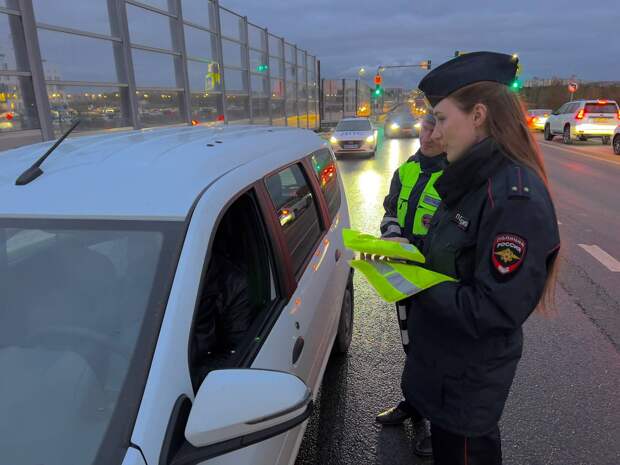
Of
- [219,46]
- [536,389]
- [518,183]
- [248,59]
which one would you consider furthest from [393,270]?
[248,59]

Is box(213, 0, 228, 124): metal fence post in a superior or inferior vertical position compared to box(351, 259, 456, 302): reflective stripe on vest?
superior

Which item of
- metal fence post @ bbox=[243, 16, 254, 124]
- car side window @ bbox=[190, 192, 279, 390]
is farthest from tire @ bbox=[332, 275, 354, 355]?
metal fence post @ bbox=[243, 16, 254, 124]

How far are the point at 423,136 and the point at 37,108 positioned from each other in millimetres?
6479

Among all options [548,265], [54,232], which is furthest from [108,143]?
[548,265]

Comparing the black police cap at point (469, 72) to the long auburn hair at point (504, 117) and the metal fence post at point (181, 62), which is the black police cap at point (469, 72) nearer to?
the long auburn hair at point (504, 117)

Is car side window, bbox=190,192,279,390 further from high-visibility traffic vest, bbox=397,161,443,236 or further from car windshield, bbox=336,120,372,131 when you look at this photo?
car windshield, bbox=336,120,372,131

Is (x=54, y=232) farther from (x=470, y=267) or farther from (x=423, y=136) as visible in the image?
(x=423, y=136)

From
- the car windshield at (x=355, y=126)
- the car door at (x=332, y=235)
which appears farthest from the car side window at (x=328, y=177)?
the car windshield at (x=355, y=126)

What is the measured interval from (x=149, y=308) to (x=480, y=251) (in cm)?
103

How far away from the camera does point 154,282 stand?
139 centimetres

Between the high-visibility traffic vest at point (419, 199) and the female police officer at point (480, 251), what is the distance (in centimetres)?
107

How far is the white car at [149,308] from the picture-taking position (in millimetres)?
1196

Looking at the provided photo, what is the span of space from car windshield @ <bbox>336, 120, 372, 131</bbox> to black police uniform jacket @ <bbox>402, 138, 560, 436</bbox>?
55.0ft

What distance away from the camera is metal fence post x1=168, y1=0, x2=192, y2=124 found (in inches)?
483
